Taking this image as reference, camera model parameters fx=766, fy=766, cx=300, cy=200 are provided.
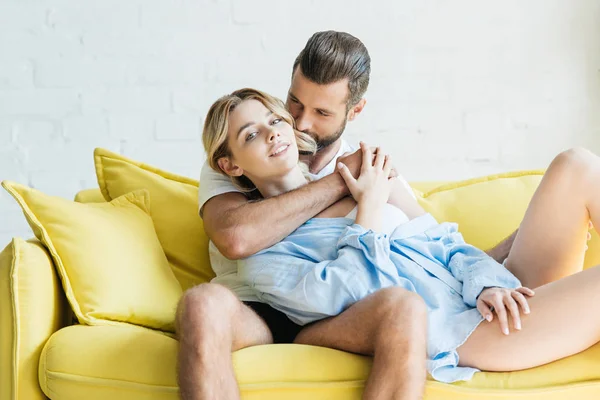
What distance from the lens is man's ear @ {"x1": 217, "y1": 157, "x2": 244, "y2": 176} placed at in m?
2.02

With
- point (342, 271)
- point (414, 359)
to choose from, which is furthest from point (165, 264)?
point (414, 359)

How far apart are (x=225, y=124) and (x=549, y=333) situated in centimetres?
94

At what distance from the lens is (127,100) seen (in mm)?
2938

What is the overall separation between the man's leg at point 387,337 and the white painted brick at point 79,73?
162cm

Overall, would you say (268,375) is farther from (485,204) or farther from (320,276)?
(485,204)

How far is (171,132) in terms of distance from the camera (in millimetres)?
2967

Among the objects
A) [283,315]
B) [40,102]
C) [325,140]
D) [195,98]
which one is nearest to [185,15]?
[195,98]

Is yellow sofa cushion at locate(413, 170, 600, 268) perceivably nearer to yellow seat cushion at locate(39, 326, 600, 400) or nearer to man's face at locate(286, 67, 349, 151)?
man's face at locate(286, 67, 349, 151)

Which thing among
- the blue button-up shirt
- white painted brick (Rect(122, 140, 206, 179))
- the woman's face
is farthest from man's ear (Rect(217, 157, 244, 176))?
white painted brick (Rect(122, 140, 206, 179))

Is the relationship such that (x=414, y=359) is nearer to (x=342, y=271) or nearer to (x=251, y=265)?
(x=342, y=271)

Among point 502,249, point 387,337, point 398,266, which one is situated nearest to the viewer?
point 387,337

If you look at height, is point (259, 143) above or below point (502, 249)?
above

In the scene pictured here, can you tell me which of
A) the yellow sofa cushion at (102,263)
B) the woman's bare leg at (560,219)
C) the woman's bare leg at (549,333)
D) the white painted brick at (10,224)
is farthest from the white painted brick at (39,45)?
the woman's bare leg at (549,333)

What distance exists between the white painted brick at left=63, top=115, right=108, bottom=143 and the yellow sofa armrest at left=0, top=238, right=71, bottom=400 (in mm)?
1150
